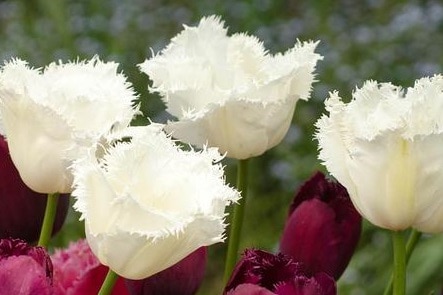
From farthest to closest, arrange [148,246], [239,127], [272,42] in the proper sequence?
[272,42], [239,127], [148,246]

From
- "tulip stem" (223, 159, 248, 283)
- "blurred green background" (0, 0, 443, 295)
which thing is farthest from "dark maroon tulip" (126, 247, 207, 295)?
"blurred green background" (0, 0, 443, 295)

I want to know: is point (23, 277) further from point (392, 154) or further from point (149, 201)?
point (392, 154)

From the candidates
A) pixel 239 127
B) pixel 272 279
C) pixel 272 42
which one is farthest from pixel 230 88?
pixel 272 42

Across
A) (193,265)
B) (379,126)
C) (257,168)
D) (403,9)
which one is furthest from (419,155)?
Answer: (403,9)

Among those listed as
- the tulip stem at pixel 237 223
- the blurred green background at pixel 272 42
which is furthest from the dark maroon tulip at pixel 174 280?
the blurred green background at pixel 272 42

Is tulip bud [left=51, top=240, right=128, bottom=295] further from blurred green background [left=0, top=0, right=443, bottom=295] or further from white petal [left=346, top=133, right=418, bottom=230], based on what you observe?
blurred green background [left=0, top=0, right=443, bottom=295]
